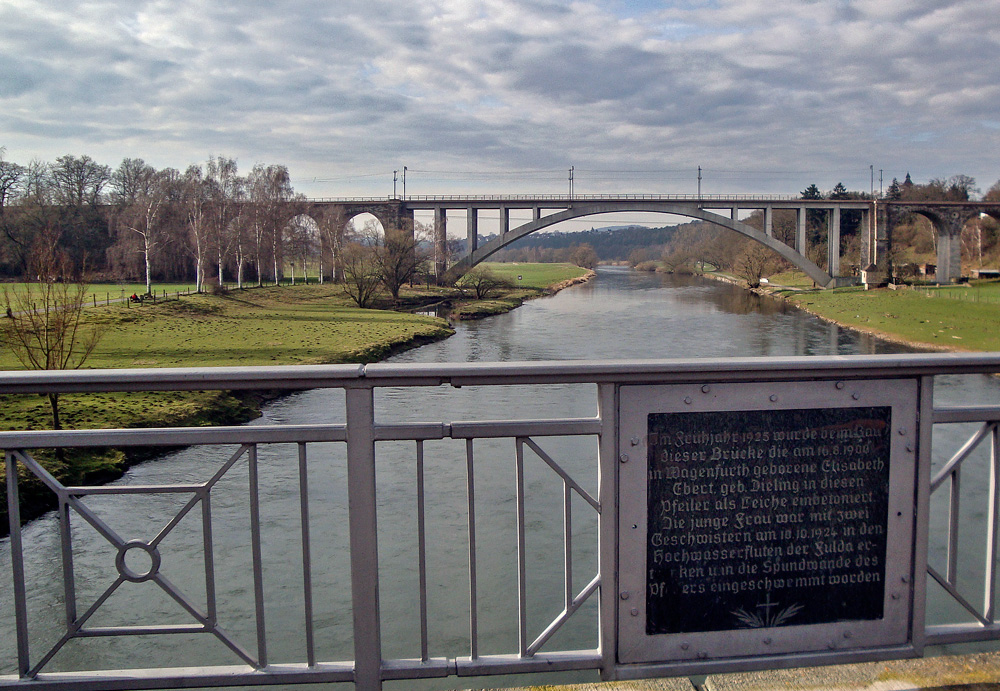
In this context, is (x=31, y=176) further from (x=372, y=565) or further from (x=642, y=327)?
(x=372, y=565)

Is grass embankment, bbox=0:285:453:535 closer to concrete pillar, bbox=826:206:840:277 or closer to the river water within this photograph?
the river water

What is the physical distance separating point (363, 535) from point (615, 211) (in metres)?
66.8

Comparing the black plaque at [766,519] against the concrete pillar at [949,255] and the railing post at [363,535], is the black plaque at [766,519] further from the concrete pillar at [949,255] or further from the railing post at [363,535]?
the concrete pillar at [949,255]

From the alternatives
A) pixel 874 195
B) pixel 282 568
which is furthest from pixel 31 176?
pixel 874 195

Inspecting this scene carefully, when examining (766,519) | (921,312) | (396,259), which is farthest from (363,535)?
(396,259)

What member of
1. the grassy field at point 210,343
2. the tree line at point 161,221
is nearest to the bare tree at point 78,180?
the tree line at point 161,221

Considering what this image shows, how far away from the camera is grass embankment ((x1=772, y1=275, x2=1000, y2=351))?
3329cm

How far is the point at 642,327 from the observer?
1582 inches

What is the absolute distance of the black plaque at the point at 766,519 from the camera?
267cm

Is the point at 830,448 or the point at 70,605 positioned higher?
the point at 830,448

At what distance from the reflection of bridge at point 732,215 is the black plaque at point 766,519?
205ft

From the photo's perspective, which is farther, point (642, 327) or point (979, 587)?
point (642, 327)

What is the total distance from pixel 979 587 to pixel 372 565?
863cm

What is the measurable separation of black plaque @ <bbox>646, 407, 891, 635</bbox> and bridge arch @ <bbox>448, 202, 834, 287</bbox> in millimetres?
62474
